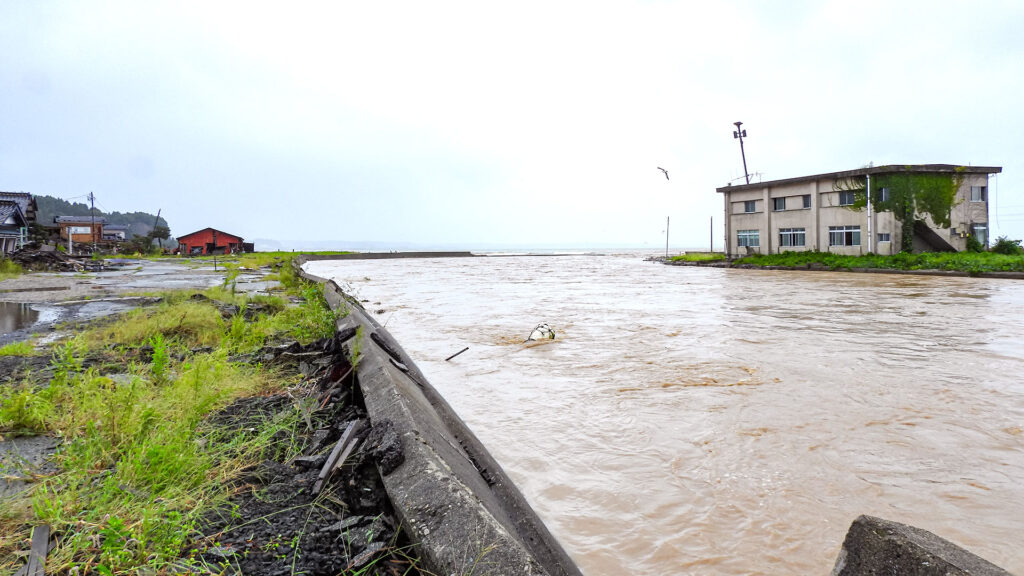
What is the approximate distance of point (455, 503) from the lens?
224cm

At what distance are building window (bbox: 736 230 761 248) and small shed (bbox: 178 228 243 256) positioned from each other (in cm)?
4965

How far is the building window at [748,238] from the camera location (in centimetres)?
3617

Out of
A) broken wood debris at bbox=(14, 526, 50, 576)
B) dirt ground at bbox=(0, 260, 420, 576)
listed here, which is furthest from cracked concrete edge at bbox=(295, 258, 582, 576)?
broken wood debris at bbox=(14, 526, 50, 576)

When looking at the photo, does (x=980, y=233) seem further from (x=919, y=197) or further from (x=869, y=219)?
(x=869, y=219)

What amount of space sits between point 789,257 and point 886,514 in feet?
107

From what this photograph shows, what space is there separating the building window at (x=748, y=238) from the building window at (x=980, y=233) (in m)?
10.9

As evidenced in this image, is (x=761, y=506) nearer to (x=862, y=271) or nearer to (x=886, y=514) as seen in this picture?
(x=886, y=514)

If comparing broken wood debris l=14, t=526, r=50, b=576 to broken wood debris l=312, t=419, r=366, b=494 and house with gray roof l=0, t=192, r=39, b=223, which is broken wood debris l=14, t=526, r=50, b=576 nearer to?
broken wood debris l=312, t=419, r=366, b=494

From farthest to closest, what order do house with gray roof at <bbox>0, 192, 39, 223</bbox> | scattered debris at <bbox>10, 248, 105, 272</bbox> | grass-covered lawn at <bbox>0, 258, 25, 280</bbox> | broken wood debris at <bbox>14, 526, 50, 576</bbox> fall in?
house with gray roof at <bbox>0, 192, 39, 223</bbox> < scattered debris at <bbox>10, 248, 105, 272</bbox> < grass-covered lawn at <bbox>0, 258, 25, 280</bbox> < broken wood debris at <bbox>14, 526, 50, 576</bbox>

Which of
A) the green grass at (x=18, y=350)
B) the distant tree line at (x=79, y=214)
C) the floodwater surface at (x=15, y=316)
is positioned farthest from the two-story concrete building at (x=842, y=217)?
the distant tree line at (x=79, y=214)

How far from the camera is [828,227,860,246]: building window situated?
29.9 metres

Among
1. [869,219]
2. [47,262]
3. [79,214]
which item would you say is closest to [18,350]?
[47,262]

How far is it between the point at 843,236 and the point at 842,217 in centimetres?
109

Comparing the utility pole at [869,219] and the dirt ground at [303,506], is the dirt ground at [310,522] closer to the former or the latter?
the dirt ground at [303,506]
